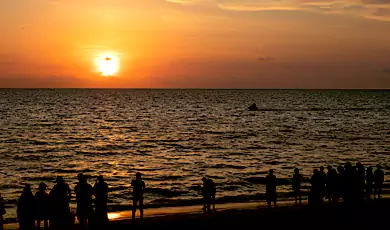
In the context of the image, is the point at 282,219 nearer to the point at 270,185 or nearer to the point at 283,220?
the point at 283,220

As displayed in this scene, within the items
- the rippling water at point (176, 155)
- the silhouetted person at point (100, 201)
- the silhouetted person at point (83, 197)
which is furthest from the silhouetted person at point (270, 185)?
the silhouetted person at point (83, 197)

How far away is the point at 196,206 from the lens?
76.6 ft

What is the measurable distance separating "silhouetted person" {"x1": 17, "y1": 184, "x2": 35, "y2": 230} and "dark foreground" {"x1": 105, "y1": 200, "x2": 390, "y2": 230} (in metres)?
2.55

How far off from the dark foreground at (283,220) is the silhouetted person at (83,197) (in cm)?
92

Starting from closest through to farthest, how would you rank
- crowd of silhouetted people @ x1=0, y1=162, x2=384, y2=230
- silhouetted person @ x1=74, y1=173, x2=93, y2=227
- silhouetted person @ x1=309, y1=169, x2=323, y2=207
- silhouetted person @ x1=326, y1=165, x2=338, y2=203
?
crowd of silhouetted people @ x1=0, y1=162, x2=384, y2=230
silhouetted person @ x1=74, y1=173, x2=93, y2=227
silhouetted person @ x1=309, y1=169, x2=323, y2=207
silhouetted person @ x1=326, y1=165, x2=338, y2=203

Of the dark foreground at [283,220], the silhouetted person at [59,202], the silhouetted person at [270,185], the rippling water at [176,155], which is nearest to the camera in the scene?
the silhouetted person at [59,202]

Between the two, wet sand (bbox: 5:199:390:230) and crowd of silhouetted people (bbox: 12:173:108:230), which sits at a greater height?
crowd of silhouetted people (bbox: 12:173:108:230)

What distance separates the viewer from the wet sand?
16.6 meters

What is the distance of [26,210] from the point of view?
15.2 metres

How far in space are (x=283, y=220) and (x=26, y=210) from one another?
8901mm

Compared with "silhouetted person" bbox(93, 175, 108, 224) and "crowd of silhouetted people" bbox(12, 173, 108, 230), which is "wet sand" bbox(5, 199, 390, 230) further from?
"crowd of silhouetted people" bbox(12, 173, 108, 230)

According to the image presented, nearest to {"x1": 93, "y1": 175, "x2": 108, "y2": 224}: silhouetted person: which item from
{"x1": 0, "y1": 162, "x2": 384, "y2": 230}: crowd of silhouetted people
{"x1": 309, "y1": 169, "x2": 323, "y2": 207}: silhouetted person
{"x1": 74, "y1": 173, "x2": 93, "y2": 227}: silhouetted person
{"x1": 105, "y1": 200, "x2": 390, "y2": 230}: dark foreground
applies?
{"x1": 0, "y1": 162, "x2": 384, "y2": 230}: crowd of silhouetted people

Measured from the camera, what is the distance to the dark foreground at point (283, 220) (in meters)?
16.6

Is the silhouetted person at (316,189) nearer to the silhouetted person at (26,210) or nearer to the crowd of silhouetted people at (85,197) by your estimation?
the crowd of silhouetted people at (85,197)
